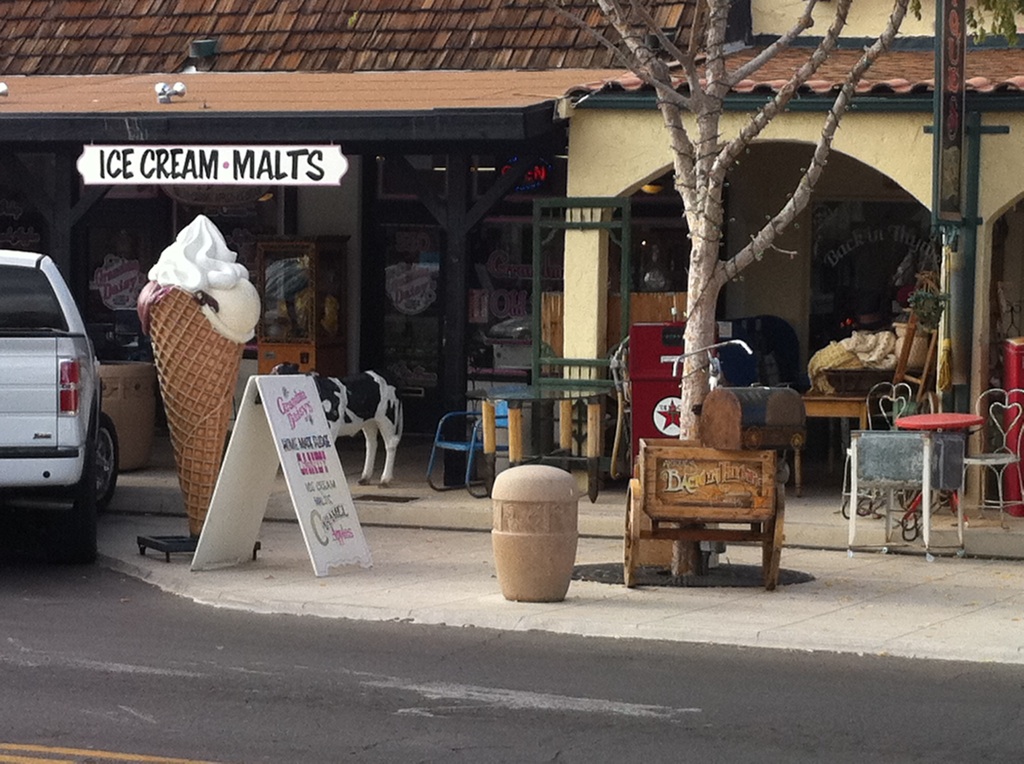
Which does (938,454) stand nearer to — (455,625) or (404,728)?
(455,625)

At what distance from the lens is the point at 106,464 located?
14.6 meters

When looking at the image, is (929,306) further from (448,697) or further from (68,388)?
(448,697)

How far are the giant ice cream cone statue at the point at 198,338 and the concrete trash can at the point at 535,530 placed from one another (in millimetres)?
2533

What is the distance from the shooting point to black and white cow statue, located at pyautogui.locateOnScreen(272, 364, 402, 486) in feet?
48.5

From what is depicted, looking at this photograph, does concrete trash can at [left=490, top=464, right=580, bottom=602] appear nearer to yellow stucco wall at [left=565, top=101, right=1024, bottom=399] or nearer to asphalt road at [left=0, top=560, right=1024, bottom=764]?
asphalt road at [left=0, top=560, right=1024, bottom=764]

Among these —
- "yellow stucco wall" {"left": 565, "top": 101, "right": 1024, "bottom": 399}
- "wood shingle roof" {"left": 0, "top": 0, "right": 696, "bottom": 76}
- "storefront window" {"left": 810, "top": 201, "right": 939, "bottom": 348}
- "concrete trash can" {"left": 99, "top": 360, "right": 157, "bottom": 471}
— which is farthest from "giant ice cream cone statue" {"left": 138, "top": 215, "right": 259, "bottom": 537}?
"storefront window" {"left": 810, "top": 201, "right": 939, "bottom": 348}

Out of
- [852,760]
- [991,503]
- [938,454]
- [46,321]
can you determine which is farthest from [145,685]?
[991,503]

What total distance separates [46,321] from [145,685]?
4.23 meters

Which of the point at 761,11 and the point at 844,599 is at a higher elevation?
the point at 761,11

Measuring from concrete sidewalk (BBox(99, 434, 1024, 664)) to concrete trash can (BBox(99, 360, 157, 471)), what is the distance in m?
1.58

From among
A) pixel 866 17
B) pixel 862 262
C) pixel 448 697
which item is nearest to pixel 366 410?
pixel 862 262

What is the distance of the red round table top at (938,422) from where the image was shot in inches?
485

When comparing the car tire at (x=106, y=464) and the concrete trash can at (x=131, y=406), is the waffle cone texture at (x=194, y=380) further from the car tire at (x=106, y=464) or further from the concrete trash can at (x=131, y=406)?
the concrete trash can at (x=131, y=406)

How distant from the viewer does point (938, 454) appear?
12305mm
